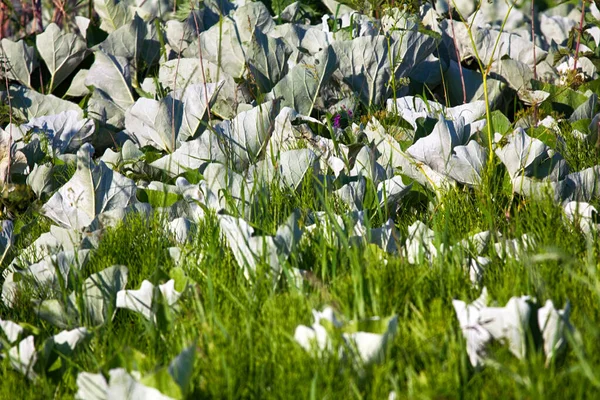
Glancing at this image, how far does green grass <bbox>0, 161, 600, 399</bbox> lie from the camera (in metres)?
1.20

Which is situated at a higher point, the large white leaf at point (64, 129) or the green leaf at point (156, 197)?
the large white leaf at point (64, 129)

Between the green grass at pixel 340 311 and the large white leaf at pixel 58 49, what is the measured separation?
5.08ft

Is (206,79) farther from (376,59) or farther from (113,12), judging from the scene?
(113,12)

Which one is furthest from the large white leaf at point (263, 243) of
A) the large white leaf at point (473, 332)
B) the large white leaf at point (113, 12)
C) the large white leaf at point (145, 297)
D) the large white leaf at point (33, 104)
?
the large white leaf at point (113, 12)

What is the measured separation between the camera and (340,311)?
4.51 feet

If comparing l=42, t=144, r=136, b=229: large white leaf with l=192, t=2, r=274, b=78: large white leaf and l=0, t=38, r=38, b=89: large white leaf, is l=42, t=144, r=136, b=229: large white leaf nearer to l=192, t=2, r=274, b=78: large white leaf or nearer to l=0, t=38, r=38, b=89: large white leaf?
l=192, t=2, r=274, b=78: large white leaf

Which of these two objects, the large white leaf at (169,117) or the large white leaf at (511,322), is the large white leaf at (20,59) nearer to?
the large white leaf at (169,117)

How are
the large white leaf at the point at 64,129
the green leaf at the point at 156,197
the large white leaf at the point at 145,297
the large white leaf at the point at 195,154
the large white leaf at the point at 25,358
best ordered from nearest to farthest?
the large white leaf at the point at 25,358 < the large white leaf at the point at 145,297 < the green leaf at the point at 156,197 < the large white leaf at the point at 195,154 < the large white leaf at the point at 64,129

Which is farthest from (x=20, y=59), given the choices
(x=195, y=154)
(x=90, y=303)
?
(x=90, y=303)

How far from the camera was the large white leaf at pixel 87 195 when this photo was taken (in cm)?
209

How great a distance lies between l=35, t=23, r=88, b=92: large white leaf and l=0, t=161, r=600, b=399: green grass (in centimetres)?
155

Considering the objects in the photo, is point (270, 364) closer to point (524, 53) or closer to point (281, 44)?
point (281, 44)

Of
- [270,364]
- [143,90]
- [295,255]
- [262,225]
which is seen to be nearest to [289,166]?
[262,225]

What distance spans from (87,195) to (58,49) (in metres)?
1.34
